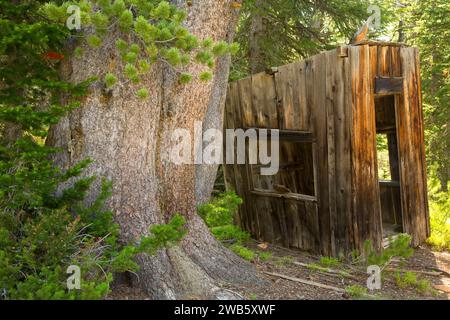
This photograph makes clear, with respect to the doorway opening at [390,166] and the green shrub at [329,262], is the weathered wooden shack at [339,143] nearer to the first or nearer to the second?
the doorway opening at [390,166]

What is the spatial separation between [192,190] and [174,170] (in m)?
0.39

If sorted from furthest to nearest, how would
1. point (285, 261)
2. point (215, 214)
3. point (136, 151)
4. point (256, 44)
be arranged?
point (256, 44) < point (285, 261) < point (215, 214) < point (136, 151)

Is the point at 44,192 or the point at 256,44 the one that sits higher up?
the point at 256,44

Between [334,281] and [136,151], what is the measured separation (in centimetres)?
294

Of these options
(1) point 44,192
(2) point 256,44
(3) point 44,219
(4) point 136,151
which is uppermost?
(2) point 256,44

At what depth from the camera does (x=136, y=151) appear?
4.66m

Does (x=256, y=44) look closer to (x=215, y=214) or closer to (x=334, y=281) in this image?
(x=215, y=214)

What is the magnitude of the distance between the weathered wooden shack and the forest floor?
498 millimetres

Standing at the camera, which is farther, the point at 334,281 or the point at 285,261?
the point at 285,261

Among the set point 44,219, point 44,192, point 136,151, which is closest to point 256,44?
point 136,151

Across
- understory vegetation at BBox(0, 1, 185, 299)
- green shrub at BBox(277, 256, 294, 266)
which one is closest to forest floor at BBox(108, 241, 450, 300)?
green shrub at BBox(277, 256, 294, 266)

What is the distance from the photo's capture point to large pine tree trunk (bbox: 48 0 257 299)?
4.46 m

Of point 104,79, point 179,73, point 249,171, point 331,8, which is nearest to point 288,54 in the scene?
point 331,8

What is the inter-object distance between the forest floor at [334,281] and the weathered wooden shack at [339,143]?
498mm
